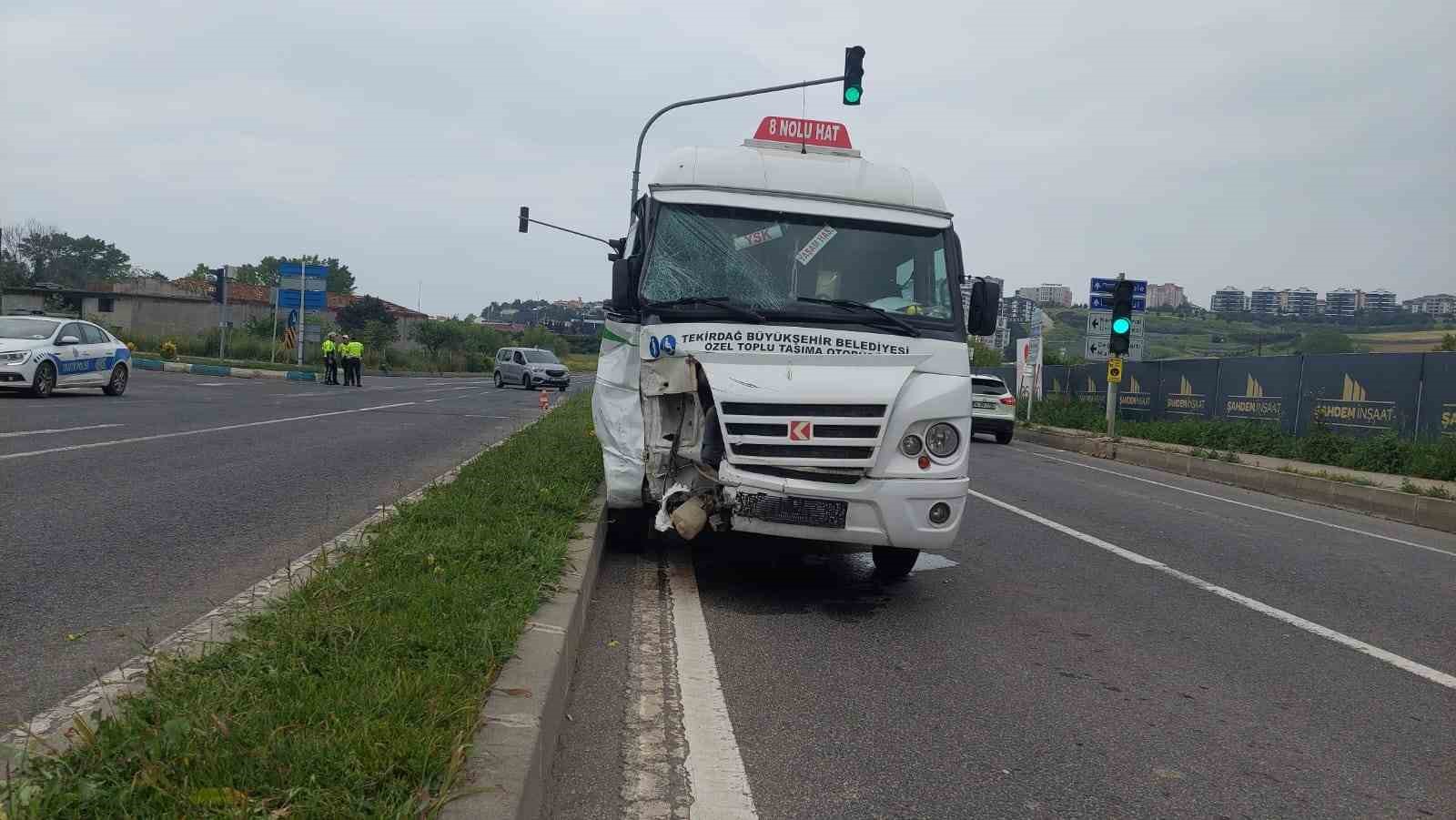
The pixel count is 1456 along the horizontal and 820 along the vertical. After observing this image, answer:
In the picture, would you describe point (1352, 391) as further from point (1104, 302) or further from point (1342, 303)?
point (1342, 303)

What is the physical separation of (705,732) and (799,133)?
522cm

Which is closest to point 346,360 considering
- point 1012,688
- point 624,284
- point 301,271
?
point 301,271

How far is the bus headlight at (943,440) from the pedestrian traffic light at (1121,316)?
50.7ft

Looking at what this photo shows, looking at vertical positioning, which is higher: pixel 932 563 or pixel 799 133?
pixel 799 133

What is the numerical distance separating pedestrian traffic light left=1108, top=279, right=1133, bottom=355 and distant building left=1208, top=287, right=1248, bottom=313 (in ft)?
97.2

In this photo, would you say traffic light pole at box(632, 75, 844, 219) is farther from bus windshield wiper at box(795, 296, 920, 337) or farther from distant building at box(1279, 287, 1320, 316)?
distant building at box(1279, 287, 1320, 316)

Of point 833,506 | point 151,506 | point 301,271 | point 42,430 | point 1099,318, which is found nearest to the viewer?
point 833,506

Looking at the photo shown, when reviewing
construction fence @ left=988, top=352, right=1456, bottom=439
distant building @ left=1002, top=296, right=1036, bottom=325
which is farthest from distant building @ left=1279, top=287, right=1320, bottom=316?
construction fence @ left=988, top=352, right=1456, bottom=439

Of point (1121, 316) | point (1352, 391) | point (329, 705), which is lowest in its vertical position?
point (329, 705)

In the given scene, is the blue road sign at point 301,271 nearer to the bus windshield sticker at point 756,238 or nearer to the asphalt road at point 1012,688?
the asphalt road at point 1012,688

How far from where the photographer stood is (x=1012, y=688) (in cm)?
480

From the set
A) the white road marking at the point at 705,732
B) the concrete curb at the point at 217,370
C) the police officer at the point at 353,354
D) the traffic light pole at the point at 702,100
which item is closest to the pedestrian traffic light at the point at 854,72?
the traffic light pole at the point at 702,100

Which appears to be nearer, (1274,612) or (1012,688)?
(1012,688)

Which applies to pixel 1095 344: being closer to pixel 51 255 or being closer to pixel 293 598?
pixel 293 598
